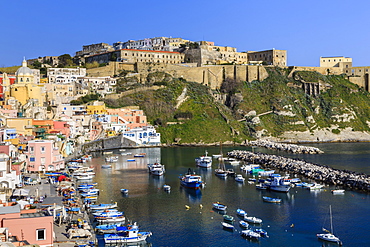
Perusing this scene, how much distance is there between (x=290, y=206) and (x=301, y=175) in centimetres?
1293

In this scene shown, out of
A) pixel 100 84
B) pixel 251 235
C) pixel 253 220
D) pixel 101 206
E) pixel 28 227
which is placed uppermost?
pixel 100 84

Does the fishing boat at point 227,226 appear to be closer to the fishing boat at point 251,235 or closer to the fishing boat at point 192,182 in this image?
the fishing boat at point 251,235

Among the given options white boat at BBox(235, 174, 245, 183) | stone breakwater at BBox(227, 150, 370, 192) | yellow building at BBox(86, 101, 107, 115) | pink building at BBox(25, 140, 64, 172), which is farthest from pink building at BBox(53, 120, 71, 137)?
white boat at BBox(235, 174, 245, 183)

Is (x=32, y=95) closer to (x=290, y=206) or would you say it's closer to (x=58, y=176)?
(x=58, y=176)

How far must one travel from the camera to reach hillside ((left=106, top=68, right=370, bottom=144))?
7456cm

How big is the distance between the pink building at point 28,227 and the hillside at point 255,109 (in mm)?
52061

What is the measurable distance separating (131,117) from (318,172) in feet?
124

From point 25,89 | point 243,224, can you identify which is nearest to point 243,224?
point 243,224

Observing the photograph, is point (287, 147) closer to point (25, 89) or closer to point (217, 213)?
point (217, 213)

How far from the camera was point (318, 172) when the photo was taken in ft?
144

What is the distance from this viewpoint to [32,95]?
6406 centimetres

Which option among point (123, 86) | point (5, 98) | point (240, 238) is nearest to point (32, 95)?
point (5, 98)

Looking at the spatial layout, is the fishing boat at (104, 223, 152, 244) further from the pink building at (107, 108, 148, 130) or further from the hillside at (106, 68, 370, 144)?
the pink building at (107, 108, 148, 130)

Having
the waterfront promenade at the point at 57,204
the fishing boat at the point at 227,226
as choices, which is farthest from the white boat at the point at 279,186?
the waterfront promenade at the point at 57,204
